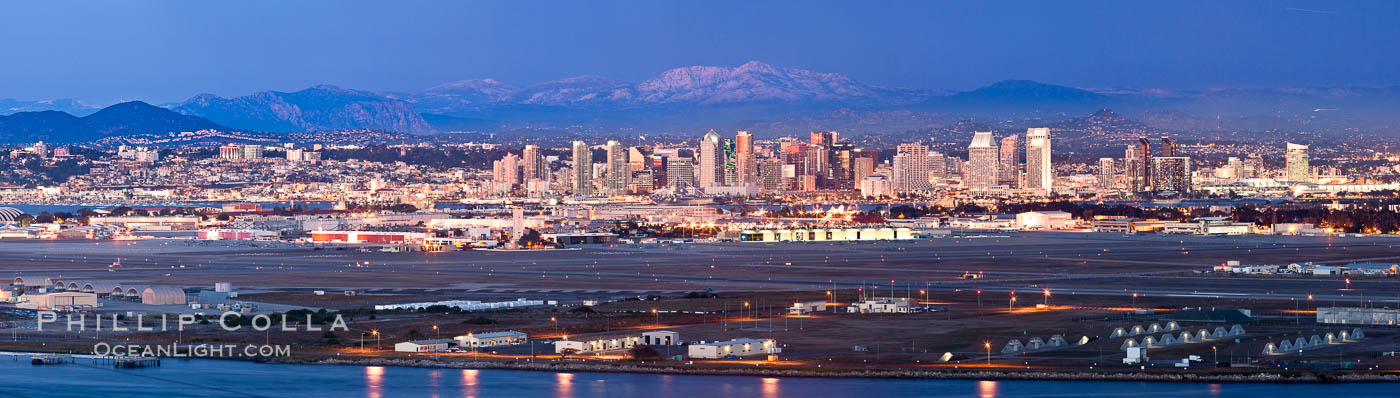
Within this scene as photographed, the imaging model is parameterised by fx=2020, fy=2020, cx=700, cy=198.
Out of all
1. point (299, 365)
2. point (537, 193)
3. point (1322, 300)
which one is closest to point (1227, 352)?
point (1322, 300)

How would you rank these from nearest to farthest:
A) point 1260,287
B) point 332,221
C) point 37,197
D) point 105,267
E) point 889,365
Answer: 1. point 889,365
2. point 1260,287
3. point 105,267
4. point 332,221
5. point 37,197

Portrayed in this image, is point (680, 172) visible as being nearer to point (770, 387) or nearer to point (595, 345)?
point (595, 345)

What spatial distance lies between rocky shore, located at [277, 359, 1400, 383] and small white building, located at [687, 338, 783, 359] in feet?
3.20

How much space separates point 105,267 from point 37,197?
3748 inches

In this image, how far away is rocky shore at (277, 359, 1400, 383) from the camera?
26297mm

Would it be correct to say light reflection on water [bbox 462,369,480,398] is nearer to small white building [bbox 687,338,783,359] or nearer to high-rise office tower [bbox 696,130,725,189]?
small white building [bbox 687,338,783,359]

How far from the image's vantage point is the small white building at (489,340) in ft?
101

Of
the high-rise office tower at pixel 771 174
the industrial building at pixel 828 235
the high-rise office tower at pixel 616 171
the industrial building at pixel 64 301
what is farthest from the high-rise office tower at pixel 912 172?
the industrial building at pixel 64 301

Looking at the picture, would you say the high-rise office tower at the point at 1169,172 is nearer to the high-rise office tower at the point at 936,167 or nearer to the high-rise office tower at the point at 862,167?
the high-rise office tower at the point at 936,167

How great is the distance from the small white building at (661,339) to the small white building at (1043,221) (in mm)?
61284

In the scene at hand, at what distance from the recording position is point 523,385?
87.7 feet

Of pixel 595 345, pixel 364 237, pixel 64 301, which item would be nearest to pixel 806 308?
pixel 595 345

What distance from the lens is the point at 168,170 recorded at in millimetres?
→ 168250

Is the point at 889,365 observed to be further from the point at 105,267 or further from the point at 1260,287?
the point at 105,267
